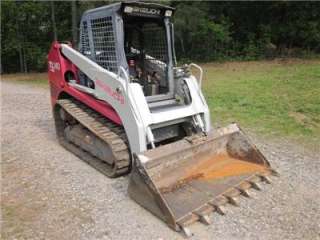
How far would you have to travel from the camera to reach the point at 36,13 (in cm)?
2108

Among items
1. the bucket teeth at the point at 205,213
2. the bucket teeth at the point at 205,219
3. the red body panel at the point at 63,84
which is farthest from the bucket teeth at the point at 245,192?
the red body panel at the point at 63,84

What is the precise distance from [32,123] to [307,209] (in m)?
5.85

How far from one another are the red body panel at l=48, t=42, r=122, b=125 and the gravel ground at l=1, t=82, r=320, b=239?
0.87 m

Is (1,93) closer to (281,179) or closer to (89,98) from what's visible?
(89,98)

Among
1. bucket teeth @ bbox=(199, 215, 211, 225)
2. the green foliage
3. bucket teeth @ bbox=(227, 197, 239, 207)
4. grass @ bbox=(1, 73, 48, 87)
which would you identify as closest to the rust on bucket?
bucket teeth @ bbox=(227, 197, 239, 207)

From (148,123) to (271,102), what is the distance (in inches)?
199

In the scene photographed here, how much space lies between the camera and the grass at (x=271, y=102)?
6750mm

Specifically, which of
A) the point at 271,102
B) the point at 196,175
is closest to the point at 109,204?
the point at 196,175

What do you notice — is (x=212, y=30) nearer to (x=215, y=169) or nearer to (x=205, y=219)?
(x=215, y=169)

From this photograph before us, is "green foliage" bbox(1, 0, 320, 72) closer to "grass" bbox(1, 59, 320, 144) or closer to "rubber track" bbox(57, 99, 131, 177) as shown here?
"grass" bbox(1, 59, 320, 144)

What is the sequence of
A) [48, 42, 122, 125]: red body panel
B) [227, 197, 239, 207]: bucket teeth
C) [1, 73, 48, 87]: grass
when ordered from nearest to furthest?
[227, 197, 239, 207]: bucket teeth → [48, 42, 122, 125]: red body panel → [1, 73, 48, 87]: grass

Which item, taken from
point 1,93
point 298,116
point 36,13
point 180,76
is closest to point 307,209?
point 180,76

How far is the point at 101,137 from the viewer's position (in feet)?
15.3

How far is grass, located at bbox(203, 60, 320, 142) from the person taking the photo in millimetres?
6750
